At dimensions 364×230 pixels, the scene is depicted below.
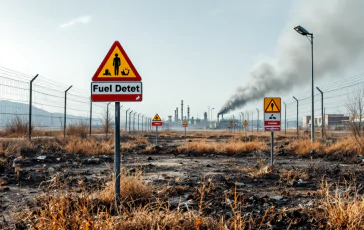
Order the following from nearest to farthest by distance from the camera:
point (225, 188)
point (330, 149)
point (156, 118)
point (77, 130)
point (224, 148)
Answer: point (225, 188) < point (330, 149) < point (224, 148) < point (156, 118) < point (77, 130)

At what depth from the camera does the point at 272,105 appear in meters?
10.1

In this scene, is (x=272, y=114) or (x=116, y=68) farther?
(x=272, y=114)

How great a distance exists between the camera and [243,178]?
26.6 feet

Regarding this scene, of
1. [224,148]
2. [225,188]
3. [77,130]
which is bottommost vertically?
[225,188]

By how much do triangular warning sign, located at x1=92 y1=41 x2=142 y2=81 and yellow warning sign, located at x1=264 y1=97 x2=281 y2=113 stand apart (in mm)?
6120

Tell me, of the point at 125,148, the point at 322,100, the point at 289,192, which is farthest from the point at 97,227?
the point at 322,100

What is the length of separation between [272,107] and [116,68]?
6437 mm

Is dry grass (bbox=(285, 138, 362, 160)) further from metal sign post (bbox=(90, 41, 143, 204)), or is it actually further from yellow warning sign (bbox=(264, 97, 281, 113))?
metal sign post (bbox=(90, 41, 143, 204))

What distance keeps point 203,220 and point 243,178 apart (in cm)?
446

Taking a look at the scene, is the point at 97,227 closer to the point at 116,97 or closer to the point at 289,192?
the point at 116,97

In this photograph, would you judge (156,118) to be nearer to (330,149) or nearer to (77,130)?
(77,130)

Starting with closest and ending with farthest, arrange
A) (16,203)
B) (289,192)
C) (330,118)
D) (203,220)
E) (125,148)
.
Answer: (203,220), (16,203), (289,192), (125,148), (330,118)

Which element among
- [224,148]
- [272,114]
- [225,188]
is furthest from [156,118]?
[225,188]

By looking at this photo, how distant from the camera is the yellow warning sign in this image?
10000 mm
